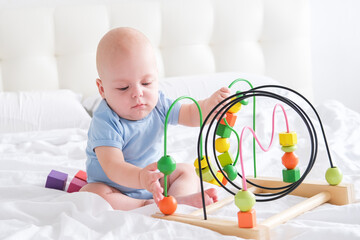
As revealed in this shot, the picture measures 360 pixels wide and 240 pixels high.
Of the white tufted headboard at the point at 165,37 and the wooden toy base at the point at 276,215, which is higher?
the white tufted headboard at the point at 165,37

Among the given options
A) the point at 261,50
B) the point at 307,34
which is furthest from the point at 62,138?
the point at 307,34

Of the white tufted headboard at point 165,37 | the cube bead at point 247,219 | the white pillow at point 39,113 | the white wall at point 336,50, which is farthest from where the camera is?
the white wall at point 336,50

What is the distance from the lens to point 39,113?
2.18m

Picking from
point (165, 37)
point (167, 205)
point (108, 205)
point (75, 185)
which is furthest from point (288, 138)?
point (165, 37)

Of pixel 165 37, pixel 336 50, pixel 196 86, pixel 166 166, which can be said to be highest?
pixel 165 37

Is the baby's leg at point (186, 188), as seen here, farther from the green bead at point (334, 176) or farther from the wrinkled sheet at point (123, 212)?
the green bead at point (334, 176)

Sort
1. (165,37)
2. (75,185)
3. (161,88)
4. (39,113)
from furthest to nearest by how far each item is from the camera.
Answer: (165,37), (161,88), (39,113), (75,185)

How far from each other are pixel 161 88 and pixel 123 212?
142 centimetres

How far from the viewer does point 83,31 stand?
8.54ft

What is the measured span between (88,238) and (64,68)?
189 cm

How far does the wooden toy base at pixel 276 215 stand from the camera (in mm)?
813

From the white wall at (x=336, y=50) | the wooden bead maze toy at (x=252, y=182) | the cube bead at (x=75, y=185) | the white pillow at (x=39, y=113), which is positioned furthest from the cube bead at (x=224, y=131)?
the white wall at (x=336, y=50)

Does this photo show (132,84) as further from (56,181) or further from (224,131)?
(56,181)

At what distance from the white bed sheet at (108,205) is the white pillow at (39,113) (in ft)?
0.89
